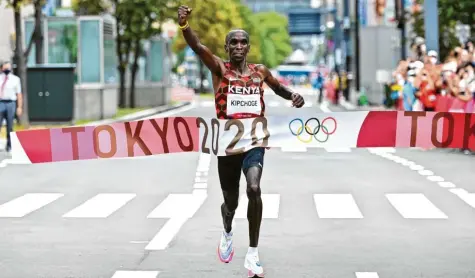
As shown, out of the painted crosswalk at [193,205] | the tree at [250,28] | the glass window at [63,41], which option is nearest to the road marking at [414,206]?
the painted crosswalk at [193,205]

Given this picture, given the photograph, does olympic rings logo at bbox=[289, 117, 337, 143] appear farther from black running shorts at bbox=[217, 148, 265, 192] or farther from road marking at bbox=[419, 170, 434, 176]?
road marking at bbox=[419, 170, 434, 176]

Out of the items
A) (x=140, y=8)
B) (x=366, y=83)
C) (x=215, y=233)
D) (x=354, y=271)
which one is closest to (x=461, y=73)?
(x=215, y=233)

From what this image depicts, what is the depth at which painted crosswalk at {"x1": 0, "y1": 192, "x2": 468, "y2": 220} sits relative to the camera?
14.0 meters

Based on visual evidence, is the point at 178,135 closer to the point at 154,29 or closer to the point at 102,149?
the point at 102,149

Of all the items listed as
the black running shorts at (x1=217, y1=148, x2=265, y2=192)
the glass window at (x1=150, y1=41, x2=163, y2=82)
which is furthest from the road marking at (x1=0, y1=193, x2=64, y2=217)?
the glass window at (x1=150, y1=41, x2=163, y2=82)

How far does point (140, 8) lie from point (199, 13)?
50975 millimetres

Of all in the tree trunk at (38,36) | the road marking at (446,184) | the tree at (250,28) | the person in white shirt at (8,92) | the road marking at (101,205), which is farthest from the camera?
the tree at (250,28)

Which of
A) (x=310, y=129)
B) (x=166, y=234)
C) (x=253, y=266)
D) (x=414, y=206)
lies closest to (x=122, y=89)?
(x=414, y=206)

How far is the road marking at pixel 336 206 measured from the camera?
46.0 ft

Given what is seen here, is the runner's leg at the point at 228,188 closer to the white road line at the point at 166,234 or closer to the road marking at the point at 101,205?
the white road line at the point at 166,234

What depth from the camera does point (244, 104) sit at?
9.76 meters

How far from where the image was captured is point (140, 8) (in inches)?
2173

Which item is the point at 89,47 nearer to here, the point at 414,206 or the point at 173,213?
the point at 414,206

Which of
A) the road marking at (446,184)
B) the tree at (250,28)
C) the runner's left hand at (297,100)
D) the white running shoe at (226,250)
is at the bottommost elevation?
the tree at (250,28)
